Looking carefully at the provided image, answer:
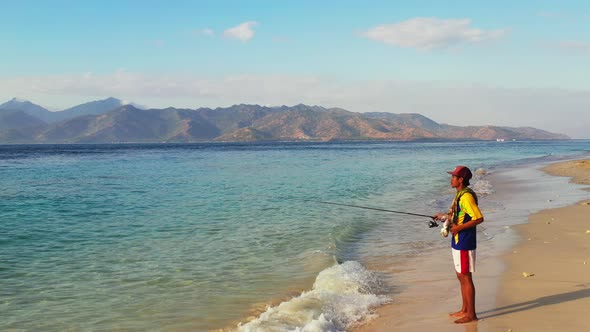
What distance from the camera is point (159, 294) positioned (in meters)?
8.12

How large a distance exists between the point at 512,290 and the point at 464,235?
2.00 m

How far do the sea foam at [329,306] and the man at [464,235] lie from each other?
4.64 ft

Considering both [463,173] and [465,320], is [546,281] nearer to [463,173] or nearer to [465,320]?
[465,320]

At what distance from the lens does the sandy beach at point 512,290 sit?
6.12 metres

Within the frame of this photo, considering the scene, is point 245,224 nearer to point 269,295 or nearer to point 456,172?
point 269,295

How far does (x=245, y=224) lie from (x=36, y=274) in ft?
22.0

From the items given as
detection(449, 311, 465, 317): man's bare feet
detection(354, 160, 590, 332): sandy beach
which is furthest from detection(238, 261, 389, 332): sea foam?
detection(449, 311, 465, 317): man's bare feet

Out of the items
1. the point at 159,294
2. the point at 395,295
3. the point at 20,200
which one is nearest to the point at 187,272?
the point at 159,294

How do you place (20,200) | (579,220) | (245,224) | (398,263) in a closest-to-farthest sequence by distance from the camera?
(398,263), (579,220), (245,224), (20,200)

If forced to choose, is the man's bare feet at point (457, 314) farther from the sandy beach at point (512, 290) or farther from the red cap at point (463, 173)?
the red cap at point (463, 173)

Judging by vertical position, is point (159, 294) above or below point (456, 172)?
below

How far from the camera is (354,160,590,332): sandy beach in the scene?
241 inches

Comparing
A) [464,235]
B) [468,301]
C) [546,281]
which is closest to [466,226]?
[464,235]

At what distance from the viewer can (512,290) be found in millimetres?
7453
